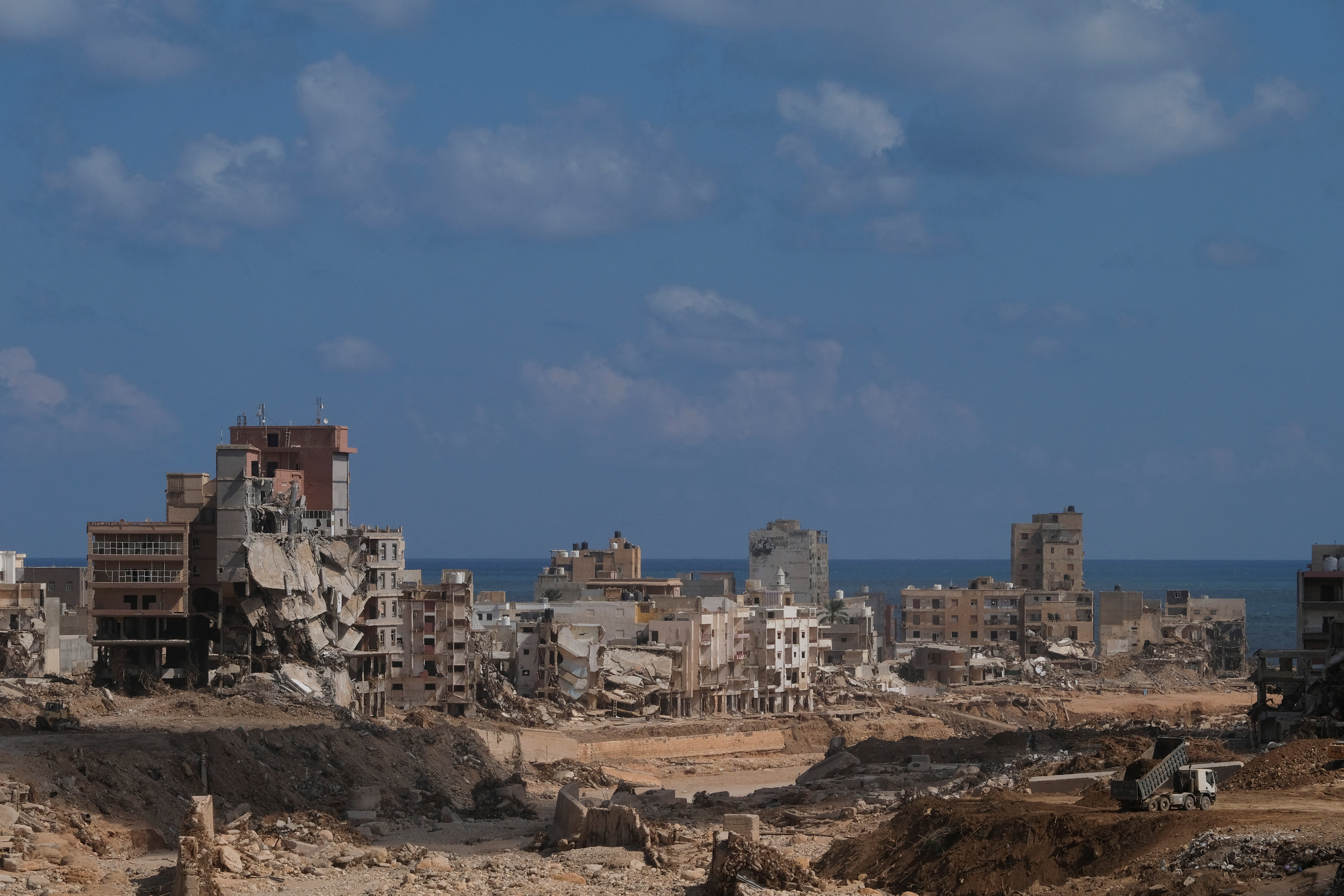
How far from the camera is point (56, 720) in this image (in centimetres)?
6419

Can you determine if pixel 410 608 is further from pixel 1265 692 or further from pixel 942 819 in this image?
pixel 942 819

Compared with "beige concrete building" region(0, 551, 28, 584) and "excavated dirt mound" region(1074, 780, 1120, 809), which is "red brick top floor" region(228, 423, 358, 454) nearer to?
"beige concrete building" region(0, 551, 28, 584)

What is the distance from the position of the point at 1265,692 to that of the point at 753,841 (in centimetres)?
3829

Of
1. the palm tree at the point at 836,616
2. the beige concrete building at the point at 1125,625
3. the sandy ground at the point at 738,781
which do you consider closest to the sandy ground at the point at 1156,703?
the beige concrete building at the point at 1125,625

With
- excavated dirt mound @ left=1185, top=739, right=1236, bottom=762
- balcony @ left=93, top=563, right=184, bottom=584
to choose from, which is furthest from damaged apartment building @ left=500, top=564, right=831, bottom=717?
excavated dirt mound @ left=1185, top=739, right=1236, bottom=762

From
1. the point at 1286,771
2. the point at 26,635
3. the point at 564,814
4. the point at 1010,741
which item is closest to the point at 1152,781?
the point at 1286,771

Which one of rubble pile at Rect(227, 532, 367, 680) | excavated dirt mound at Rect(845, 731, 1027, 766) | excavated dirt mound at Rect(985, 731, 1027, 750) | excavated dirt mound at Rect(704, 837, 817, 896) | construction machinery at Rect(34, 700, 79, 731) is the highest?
rubble pile at Rect(227, 532, 367, 680)

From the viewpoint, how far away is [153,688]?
76562mm

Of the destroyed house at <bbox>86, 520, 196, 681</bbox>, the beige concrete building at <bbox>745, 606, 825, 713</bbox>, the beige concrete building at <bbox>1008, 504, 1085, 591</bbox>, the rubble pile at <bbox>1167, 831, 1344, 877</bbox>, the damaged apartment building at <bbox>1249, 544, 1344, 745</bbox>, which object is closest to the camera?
the rubble pile at <bbox>1167, 831, 1344, 877</bbox>

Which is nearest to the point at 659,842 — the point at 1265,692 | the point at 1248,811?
the point at 1248,811

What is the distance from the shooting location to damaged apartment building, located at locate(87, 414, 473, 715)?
256 feet

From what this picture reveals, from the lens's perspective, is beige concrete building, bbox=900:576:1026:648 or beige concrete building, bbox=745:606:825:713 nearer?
beige concrete building, bbox=745:606:825:713

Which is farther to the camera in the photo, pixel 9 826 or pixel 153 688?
pixel 153 688

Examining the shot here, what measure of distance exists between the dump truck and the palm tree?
10255 cm
